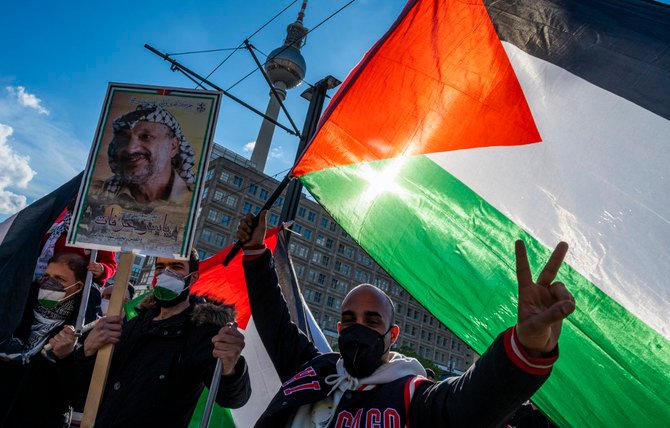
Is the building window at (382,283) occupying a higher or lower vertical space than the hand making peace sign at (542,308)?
higher

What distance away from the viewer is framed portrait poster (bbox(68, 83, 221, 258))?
8.62ft

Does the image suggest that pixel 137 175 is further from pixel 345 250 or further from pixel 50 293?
pixel 345 250

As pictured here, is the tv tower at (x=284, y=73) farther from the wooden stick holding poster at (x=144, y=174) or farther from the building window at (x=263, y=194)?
the wooden stick holding poster at (x=144, y=174)

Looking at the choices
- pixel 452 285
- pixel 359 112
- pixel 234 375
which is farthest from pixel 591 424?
pixel 359 112

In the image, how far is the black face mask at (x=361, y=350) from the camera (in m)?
2.25

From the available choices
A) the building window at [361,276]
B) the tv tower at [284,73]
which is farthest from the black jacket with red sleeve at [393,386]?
the building window at [361,276]

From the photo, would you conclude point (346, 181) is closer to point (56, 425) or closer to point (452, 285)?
point (452, 285)

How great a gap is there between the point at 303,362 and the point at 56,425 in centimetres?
162

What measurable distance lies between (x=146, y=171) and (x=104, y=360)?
1073 millimetres

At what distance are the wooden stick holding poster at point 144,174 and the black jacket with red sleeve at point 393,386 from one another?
52 cm

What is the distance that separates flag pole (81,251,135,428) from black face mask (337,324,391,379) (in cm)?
114

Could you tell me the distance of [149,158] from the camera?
2.84 meters

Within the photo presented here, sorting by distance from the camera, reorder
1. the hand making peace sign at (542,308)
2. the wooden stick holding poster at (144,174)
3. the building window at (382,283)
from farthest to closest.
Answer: the building window at (382,283)
the wooden stick holding poster at (144,174)
the hand making peace sign at (542,308)

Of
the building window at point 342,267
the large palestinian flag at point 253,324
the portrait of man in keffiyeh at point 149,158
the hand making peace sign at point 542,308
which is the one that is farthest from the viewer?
the building window at point 342,267
